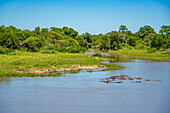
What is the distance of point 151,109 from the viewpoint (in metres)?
13.5

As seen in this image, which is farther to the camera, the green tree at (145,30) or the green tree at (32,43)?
the green tree at (145,30)

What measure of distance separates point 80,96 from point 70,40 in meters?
61.0

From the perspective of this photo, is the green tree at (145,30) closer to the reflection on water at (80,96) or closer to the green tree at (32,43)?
the green tree at (32,43)

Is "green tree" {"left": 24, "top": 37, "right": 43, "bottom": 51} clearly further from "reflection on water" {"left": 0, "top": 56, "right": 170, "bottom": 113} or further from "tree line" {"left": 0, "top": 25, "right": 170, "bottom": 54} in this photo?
"reflection on water" {"left": 0, "top": 56, "right": 170, "bottom": 113}

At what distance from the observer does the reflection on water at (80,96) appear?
Answer: 44.2ft

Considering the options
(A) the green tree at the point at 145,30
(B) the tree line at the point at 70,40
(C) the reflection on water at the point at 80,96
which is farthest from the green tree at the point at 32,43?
(A) the green tree at the point at 145,30

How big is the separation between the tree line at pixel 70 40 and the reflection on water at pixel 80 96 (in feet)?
90.0

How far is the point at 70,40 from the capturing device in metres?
76.3

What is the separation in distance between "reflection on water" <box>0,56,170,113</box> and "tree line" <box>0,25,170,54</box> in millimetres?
27424

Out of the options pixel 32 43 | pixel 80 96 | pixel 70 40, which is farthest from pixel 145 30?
pixel 80 96

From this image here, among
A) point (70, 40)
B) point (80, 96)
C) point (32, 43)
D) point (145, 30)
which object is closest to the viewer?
point (80, 96)

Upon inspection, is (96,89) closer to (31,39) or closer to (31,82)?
(31,82)

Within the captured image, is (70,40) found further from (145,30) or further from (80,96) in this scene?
(80,96)

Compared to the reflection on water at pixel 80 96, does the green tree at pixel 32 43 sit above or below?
above
